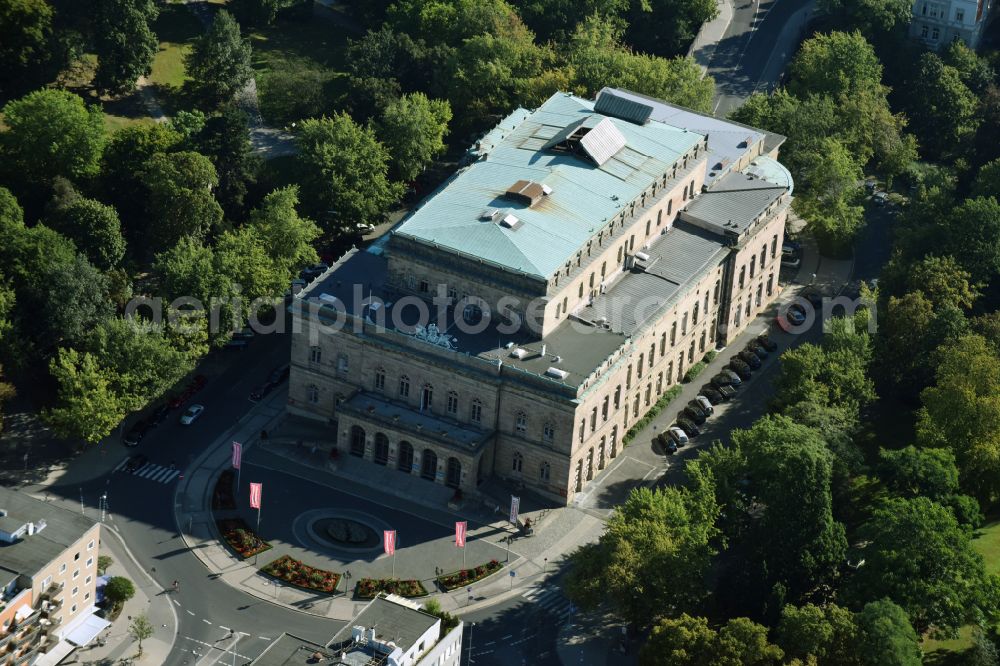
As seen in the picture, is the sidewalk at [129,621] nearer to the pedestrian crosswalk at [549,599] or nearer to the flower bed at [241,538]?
the flower bed at [241,538]

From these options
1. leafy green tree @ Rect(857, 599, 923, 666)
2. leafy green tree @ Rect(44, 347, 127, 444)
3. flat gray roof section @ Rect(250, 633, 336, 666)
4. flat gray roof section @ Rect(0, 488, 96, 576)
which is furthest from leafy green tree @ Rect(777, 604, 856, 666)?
leafy green tree @ Rect(44, 347, 127, 444)

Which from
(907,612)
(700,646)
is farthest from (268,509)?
(907,612)

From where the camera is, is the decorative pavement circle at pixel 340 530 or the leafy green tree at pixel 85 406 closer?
the decorative pavement circle at pixel 340 530

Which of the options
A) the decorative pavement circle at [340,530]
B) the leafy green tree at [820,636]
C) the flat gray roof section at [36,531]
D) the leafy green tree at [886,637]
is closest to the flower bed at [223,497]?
the decorative pavement circle at [340,530]

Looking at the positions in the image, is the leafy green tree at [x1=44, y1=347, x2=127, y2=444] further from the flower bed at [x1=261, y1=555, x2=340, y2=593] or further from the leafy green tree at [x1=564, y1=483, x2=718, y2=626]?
the leafy green tree at [x1=564, y1=483, x2=718, y2=626]

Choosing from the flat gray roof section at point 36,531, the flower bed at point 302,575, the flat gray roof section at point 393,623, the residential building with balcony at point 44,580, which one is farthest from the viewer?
the flower bed at point 302,575

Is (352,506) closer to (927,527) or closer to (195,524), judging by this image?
(195,524)
